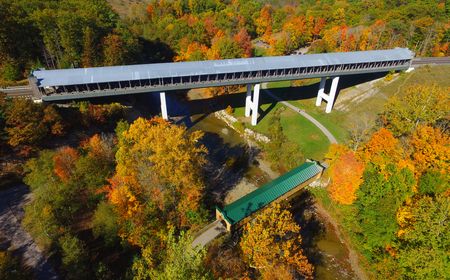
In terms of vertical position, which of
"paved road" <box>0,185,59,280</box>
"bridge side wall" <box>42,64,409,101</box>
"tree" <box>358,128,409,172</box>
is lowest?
"paved road" <box>0,185,59,280</box>

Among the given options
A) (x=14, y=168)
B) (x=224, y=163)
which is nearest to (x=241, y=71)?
(x=224, y=163)

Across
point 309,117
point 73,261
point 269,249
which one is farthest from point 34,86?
point 309,117

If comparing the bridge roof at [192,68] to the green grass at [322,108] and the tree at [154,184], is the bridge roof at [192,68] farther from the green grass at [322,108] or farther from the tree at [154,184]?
the tree at [154,184]

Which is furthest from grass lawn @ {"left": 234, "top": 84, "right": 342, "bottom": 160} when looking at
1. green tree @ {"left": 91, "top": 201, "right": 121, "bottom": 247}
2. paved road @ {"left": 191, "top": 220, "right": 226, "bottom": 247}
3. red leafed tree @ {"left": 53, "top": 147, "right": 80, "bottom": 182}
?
red leafed tree @ {"left": 53, "top": 147, "right": 80, "bottom": 182}

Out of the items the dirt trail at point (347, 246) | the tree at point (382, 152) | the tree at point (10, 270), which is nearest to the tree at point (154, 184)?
the tree at point (10, 270)

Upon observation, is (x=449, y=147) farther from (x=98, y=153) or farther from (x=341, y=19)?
(x=341, y=19)

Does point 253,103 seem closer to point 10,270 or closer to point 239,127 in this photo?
point 239,127

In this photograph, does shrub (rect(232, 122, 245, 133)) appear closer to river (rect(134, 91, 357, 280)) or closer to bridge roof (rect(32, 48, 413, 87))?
river (rect(134, 91, 357, 280))
